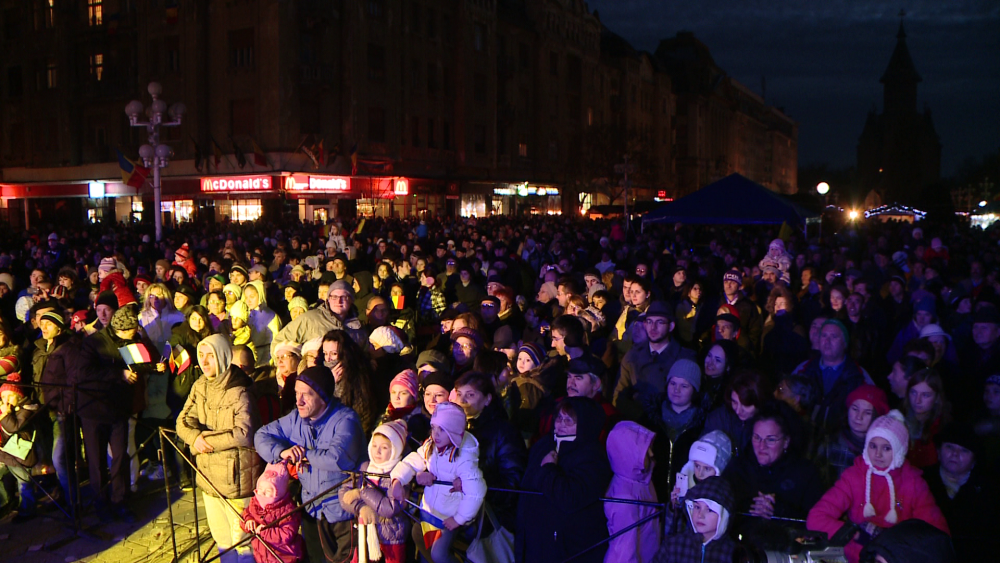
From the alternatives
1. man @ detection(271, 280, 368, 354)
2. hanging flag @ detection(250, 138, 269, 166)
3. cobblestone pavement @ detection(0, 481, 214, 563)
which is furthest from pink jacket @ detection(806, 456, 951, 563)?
hanging flag @ detection(250, 138, 269, 166)

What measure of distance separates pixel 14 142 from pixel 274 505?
43.2 meters

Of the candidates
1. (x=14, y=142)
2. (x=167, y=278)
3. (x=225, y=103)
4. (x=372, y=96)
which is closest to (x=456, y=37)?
(x=372, y=96)

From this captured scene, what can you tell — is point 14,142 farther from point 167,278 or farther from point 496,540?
point 496,540

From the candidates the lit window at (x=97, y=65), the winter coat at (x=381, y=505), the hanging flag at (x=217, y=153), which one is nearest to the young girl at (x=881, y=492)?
the winter coat at (x=381, y=505)

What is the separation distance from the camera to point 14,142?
128 feet

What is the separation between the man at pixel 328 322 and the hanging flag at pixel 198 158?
84.7ft

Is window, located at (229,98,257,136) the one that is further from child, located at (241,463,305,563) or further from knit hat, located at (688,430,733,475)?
knit hat, located at (688,430,733,475)

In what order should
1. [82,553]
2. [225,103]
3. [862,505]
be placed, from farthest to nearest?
[225,103] < [82,553] < [862,505]

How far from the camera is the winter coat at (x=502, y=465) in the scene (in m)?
4.18

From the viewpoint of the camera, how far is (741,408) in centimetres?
442

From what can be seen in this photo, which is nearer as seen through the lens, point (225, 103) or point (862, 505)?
point (862, 505)

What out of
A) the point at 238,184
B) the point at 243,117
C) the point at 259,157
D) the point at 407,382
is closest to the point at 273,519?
the point at 407,382

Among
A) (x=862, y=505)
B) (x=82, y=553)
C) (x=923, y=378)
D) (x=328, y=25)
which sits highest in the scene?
(x=328, y=25)

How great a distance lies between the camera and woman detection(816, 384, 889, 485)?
13.5 ft
